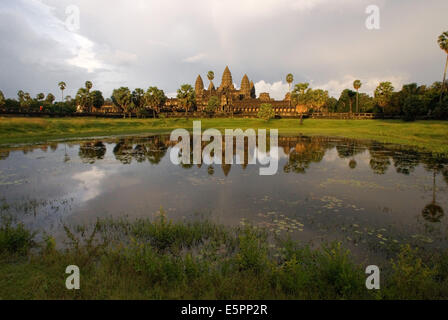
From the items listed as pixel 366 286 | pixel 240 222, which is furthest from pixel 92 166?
pixel 366 286

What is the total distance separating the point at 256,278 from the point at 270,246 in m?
1.92

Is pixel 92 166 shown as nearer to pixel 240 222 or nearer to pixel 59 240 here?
pixel 59 240

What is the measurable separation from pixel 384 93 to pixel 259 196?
76.2m

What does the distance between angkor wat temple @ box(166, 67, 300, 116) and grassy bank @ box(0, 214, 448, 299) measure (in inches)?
4622

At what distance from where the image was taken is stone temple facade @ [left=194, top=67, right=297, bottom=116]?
415ft

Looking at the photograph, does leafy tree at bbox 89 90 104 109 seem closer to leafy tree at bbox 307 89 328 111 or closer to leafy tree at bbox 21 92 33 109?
leafy tree at bbox 21 92 33 109

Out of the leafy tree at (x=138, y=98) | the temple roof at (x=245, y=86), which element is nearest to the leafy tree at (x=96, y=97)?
the leafy tree at (x=138, y=98)

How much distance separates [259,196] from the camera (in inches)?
470

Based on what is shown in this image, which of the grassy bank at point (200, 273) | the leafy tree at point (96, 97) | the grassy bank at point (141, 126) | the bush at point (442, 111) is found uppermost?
the leafy tree at point (96, 97)

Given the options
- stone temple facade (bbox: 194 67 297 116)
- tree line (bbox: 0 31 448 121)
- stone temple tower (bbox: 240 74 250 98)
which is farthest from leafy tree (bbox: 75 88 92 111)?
stone temple tower (bbox: 240 74 250 98)

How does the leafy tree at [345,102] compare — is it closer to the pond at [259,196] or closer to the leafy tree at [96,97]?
the pond at [259,196]

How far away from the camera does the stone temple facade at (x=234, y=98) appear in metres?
127
